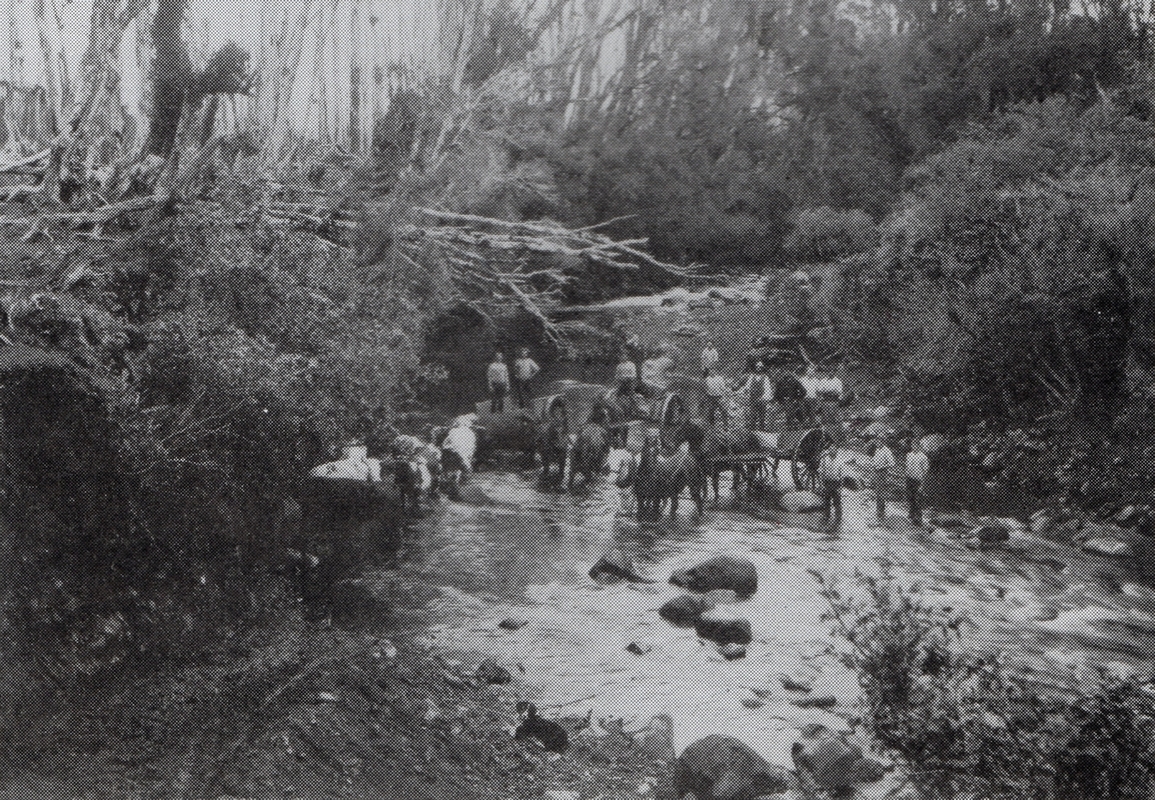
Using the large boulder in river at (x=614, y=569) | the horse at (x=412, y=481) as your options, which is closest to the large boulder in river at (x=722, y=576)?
the large boulder in river at (x=614, y=569)

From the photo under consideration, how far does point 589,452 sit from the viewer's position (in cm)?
716

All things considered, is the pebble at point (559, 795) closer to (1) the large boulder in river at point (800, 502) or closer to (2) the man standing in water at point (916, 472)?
(1) the large boulder in river at point (800, 502)

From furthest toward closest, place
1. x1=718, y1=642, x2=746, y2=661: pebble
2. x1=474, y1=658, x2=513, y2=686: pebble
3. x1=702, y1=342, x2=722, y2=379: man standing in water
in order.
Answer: x1=702, y1=342, x2=722, y2=379: man standing in water, x1=474, y1=658, x2=513, y2=686: pebble, x1=718, y1=642, x2=746, y2=661: pebble

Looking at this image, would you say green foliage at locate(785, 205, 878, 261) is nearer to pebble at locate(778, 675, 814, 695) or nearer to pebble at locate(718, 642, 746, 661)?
pebble at locate(718, 642, 746, 661)

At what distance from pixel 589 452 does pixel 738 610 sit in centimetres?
199

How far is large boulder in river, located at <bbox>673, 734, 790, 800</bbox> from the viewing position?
469cm

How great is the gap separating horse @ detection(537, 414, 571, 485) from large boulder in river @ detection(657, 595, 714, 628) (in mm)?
1825

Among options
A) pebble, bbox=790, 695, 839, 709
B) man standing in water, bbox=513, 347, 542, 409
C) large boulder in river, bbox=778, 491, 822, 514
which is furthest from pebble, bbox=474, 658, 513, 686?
man standing in water, bbox=513, 347, 542, 409

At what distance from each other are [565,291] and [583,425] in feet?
9.34

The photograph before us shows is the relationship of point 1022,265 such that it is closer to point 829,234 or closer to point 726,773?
point 829,234

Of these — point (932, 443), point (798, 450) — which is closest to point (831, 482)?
point (798, 450)

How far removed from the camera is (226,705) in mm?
5789

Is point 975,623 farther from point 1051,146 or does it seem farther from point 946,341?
point 1051,146

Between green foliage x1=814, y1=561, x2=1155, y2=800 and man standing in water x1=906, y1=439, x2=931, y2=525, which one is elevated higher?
man standing in water x1=906, y1=439, x2=931, y2=525
